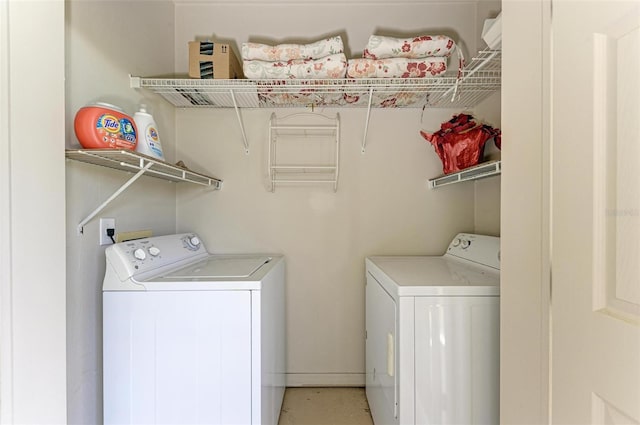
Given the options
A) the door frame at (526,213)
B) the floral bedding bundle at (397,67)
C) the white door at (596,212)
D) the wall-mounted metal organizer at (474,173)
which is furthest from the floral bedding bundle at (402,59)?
the white door at (596,212)

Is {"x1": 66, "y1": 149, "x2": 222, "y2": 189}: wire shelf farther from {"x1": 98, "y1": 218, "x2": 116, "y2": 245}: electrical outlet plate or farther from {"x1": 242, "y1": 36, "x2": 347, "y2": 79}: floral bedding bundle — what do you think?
{"x1": 242, "y1": 36, "x2": 347, "y2": 79}: floral bedding bundle

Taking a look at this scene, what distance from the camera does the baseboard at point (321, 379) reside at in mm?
2010

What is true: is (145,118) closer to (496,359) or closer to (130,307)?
(130,307)

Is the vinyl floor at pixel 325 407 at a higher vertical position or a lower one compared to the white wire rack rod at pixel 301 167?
lower

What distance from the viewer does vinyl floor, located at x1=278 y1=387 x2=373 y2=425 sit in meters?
1.69

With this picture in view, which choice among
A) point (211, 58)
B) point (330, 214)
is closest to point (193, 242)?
point (330, 214)

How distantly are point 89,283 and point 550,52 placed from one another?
186 cm

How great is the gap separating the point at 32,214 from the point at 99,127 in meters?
0.56

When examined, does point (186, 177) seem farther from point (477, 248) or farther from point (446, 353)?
point (477, 248)

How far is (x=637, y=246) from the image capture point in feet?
1.71

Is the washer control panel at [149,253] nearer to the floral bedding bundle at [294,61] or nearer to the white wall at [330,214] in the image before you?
the white wall at [330,214]

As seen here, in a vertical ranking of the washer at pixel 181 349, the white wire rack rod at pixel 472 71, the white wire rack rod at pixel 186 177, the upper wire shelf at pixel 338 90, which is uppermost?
the upper wire shelf at pixel 338 90

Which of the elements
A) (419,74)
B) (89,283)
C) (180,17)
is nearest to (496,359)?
(419,74)

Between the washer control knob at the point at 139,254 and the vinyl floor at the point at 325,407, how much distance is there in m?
1.30
